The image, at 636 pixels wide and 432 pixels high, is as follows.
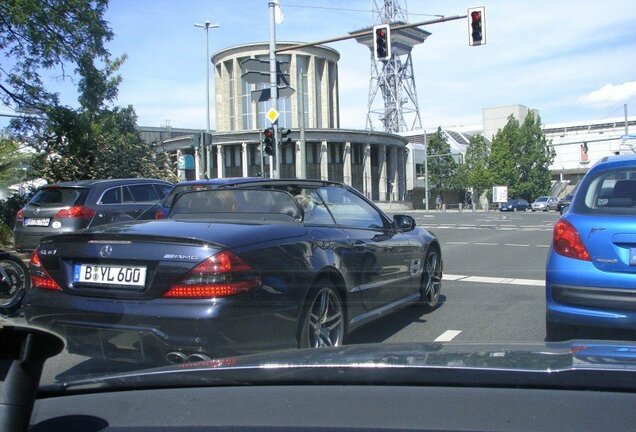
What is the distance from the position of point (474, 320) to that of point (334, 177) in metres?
56.2

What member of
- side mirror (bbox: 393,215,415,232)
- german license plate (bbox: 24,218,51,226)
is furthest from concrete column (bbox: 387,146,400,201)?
side mirror (bbox: 393,215,415,232)

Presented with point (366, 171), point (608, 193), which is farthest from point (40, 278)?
point (366, 171)

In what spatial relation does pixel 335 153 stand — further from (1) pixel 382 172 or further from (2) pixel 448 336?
(2) pixel 448 336

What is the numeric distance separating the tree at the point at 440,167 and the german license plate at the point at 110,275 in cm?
6991

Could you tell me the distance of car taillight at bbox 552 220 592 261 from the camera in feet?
17.3

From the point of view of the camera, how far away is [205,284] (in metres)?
4.18

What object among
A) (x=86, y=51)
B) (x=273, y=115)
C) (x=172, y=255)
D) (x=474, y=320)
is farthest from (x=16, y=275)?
(x=273, y=115)

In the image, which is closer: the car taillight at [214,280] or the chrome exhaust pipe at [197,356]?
the chrome exhaust pipe at [197,356]

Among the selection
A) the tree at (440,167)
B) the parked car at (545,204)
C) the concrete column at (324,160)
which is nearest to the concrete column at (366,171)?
the concrete column at (324,160)

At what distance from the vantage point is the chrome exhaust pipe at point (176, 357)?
13.2 ft

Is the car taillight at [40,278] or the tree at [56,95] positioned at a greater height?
the tree at [56,95]

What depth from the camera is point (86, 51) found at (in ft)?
59.7

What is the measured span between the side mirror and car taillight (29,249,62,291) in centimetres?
353

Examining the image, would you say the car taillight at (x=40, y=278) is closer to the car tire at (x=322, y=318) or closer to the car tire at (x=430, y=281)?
the car tire at (x=322, y=318)
